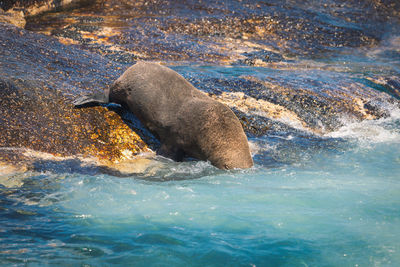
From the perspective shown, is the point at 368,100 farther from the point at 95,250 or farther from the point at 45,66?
the point at 95,250

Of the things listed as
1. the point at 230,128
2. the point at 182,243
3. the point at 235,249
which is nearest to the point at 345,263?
the point at 235,249

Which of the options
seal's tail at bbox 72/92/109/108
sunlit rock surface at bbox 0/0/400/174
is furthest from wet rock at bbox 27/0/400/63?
seal's tail at bbox 72/92/109/108

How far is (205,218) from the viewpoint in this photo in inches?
146

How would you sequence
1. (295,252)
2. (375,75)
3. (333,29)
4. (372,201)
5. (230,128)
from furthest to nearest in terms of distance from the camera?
(333,29) → (375,75) → (230,128) → (372,201) → (295,252)

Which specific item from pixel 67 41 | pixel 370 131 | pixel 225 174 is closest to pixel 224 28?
pixel 67 41

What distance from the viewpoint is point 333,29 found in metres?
14.2

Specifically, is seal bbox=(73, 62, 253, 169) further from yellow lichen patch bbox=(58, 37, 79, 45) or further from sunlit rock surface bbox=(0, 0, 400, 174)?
yellow lichen patch bbox=(58, 37, 79, 45)

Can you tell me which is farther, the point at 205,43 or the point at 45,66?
the point at 205,43

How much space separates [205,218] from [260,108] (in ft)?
12.1

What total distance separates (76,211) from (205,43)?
8.42 m

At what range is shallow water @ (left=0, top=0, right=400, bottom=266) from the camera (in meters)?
3.13

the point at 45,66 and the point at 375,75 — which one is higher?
the point at 45,66

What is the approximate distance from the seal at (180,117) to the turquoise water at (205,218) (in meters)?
0.23

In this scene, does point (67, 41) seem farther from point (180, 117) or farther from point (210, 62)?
point (180, 117)
